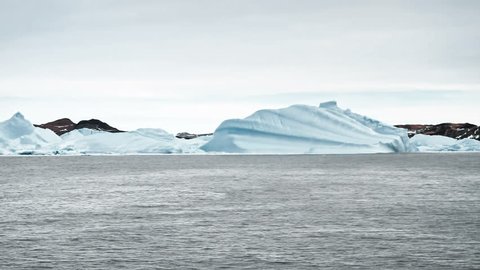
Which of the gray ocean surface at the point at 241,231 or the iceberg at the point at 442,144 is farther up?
the iceberg at the point at 442,144

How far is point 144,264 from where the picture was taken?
21.7 m

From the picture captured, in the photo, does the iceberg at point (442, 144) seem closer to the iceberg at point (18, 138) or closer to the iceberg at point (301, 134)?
the iceberg at point (301, 134)

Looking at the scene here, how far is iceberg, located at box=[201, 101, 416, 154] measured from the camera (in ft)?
384

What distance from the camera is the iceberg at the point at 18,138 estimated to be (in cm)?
13712

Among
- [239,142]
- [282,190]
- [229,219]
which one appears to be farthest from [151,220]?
[239,142]

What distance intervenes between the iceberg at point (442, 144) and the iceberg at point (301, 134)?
153 feet

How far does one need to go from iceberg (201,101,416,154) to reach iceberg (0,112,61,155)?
152 ft

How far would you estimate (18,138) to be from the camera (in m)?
140

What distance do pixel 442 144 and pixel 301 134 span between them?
231 ft

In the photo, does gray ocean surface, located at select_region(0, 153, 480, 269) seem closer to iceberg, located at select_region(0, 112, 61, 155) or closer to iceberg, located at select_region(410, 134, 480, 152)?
iceberg, located at select_region(0, 112, 61, 155)

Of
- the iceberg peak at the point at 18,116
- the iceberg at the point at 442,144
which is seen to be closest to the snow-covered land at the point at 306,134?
the iceberg at the point at 442,144

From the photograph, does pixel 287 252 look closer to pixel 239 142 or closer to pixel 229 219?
pixel 229 219

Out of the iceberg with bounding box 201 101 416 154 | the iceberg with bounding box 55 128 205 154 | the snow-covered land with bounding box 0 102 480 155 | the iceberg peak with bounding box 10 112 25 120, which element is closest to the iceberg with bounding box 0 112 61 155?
the iceberg peak with bounding box 10 112 25 120

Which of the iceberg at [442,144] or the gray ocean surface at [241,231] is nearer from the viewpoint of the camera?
the gray ocean surface at [241,231]
